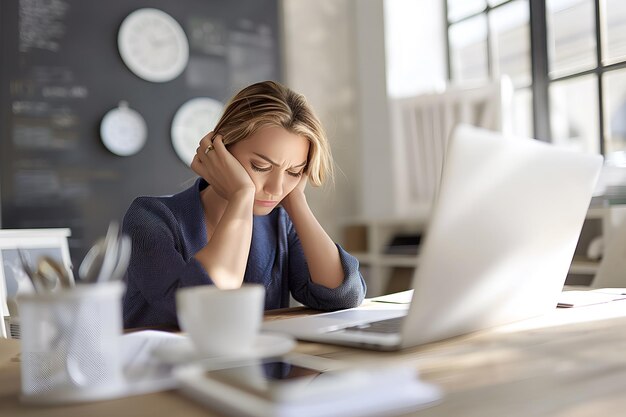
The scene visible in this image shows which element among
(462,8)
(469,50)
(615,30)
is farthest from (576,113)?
(462,8)

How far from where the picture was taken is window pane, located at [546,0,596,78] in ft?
10.3

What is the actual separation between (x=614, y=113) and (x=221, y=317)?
2.92m

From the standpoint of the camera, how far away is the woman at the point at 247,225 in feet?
3.69

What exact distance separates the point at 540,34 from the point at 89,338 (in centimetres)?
325

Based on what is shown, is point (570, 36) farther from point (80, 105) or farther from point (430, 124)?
point (80, 105)

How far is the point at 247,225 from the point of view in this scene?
3.95ft

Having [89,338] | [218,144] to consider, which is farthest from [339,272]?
[89,338]

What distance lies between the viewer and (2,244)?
5.92 feet

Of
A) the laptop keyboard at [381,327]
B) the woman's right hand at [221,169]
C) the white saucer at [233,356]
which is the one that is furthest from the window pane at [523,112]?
the white saucer at [233,356]

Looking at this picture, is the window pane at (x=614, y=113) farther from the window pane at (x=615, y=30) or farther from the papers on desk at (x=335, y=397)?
the papers on desk at (x=335, y=397)

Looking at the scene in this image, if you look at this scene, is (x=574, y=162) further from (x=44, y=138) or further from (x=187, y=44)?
(x=187, y=44)

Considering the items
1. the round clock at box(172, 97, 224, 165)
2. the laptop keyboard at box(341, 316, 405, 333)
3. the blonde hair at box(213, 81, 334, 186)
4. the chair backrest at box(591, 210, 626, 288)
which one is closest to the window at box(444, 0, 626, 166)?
the chair backrest at box(591, 210, 626, 288)

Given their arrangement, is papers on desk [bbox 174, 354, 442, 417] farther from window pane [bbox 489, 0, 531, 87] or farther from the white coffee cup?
window pane [bbox 489, 0, 531, 87]

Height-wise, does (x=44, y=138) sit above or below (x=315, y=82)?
below
